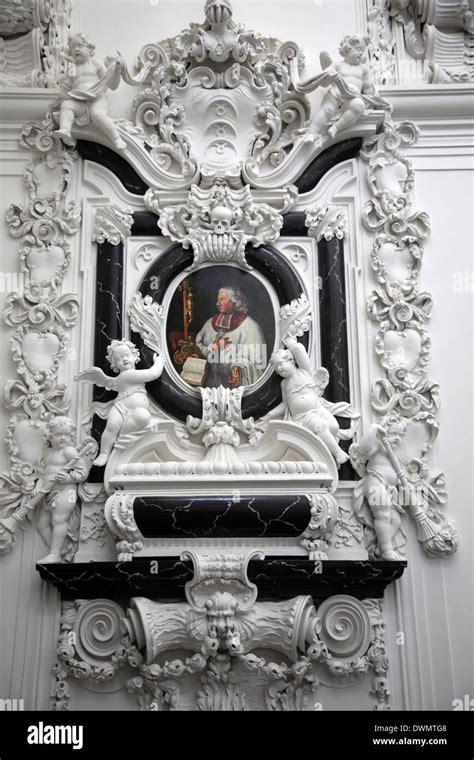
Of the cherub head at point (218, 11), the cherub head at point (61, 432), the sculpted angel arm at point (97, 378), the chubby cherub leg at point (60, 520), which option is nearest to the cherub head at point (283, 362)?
the sculpted angel arm at point (97, 378)

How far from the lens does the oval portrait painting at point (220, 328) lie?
21.3 feet

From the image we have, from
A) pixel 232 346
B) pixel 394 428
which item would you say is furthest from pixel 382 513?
pixel 232 346

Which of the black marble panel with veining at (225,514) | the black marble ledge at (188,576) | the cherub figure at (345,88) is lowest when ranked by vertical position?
the black marble ledge at (188,576)

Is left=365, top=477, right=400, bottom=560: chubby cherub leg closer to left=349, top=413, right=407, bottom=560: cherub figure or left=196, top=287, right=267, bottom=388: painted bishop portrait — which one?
left=349, top=413, right=407, bottom=560: cherub figure

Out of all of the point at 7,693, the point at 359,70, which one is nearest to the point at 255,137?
the point at 359,70

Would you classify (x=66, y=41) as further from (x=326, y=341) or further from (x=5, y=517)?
(x=5, y=517)

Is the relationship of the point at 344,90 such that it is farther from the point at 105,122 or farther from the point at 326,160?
the point at 105,122

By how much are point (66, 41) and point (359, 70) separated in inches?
106

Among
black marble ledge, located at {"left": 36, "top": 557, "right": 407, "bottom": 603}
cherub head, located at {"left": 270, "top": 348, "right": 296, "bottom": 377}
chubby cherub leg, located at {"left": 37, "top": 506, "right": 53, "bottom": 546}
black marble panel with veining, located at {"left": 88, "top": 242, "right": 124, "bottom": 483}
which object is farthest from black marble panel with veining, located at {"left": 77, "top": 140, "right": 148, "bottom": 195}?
black marble ledge, located at {"left": 36, "top": 557, "right": 407, "bottom": 603}

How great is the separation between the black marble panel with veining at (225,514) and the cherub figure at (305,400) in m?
0.56

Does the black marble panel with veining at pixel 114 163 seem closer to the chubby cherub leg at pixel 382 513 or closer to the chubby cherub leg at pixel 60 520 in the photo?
the chubby cherub leg at pixel 60 520

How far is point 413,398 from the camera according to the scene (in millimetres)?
6363

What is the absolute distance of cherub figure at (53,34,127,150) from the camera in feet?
22.2

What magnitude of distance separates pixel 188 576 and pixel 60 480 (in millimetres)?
1201
